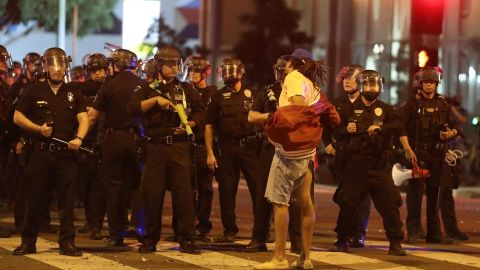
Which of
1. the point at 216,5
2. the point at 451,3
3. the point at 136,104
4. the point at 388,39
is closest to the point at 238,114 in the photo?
the point at 136,104

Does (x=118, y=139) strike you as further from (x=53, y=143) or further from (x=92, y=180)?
(x=92, y=180)

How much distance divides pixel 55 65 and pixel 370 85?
332 cm

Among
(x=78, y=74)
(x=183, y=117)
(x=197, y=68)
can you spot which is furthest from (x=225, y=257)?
(x=78, y=74)

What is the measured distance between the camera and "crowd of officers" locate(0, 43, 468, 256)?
11.4 m

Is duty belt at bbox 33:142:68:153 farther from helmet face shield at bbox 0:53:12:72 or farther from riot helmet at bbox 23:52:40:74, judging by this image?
riot helmet at bbox 23:52:40:74

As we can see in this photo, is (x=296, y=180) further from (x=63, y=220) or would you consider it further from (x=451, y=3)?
(x=451, y=3)

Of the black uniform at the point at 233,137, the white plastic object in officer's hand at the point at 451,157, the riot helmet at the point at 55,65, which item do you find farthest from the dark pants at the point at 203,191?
the white plastic object in officer's hand at the point at 451,157

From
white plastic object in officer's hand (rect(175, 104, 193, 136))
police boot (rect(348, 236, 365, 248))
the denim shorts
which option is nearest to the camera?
the denim shorts

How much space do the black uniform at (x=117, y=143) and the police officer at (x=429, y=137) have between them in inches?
130

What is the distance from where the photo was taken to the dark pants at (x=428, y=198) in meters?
13.4

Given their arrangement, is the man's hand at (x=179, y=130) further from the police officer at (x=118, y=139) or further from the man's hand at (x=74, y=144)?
the man's hand at (x=74, y=144)

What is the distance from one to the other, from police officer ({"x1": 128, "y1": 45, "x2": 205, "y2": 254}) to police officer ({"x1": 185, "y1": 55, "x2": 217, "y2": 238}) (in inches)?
61.0

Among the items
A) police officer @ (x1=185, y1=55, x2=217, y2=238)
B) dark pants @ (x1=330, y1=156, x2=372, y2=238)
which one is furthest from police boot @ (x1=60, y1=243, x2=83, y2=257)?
dark pants @ (x1=330, y1=156, x2=372, y2=238)

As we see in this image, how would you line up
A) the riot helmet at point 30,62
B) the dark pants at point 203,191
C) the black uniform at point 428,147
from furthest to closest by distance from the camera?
the riot helmet at point 30,62 < the dark pants at point 203,191 < the black uniform at point 428,147
